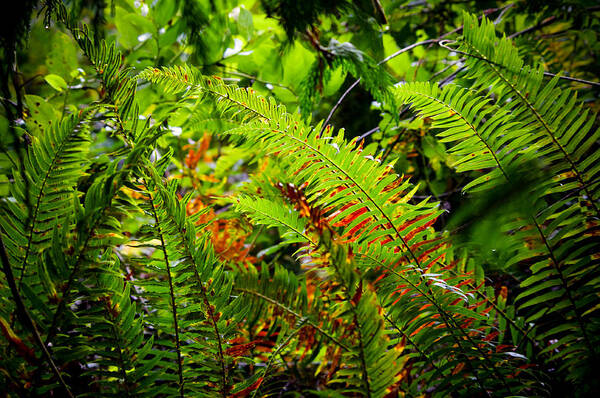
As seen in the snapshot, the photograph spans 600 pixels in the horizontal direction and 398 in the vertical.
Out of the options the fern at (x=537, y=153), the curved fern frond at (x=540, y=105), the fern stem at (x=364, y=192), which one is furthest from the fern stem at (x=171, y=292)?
the curved fern frond at (x=540, y=105)

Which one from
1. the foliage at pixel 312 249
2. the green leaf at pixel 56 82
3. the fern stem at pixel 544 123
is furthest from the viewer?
the green leaf at pixel 56 82

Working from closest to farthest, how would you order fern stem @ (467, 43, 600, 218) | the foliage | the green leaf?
1. the foliage
2. fern stem @ (467, 43, 600, 218)
3. the green leaf

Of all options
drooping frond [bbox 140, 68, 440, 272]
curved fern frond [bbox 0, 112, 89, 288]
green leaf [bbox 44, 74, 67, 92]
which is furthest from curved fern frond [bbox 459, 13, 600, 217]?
green leaf [bbox 44, 74, 67, 92]

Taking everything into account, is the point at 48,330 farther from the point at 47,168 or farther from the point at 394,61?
the point at 394,61

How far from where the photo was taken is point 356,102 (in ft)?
4.83

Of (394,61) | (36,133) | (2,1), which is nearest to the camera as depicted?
(2,1)

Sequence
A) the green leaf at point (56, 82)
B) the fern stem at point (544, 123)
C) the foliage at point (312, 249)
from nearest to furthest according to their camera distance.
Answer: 1. the foliage at point (312, 249)
2. the fern stem at point (544, 123)
3. the green leaf at point (56, 82)

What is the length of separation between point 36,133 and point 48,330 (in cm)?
51

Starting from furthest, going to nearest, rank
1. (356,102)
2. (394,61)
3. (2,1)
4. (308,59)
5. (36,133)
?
1. (356,102)
2. (394,61)
3. (308,59)
4. (36,133)
5. (2,1)

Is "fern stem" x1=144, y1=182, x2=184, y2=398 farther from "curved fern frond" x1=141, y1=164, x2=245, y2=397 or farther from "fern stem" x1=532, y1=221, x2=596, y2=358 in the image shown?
"fern stem" x1=532, y1=221, x2=596, y2=358

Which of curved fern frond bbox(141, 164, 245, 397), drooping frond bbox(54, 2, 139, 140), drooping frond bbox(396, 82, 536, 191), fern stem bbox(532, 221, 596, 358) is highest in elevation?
drooping frond bbox(54, 2, 139, 140)

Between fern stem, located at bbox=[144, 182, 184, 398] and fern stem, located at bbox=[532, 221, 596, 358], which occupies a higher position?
fern stem, located at bbox=[144, 182, 184, 398]

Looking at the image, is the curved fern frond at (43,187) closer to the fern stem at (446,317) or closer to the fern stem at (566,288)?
the fern stem at (446,317)

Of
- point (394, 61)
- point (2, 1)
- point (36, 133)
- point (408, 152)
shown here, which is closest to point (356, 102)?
point (394, 61)
